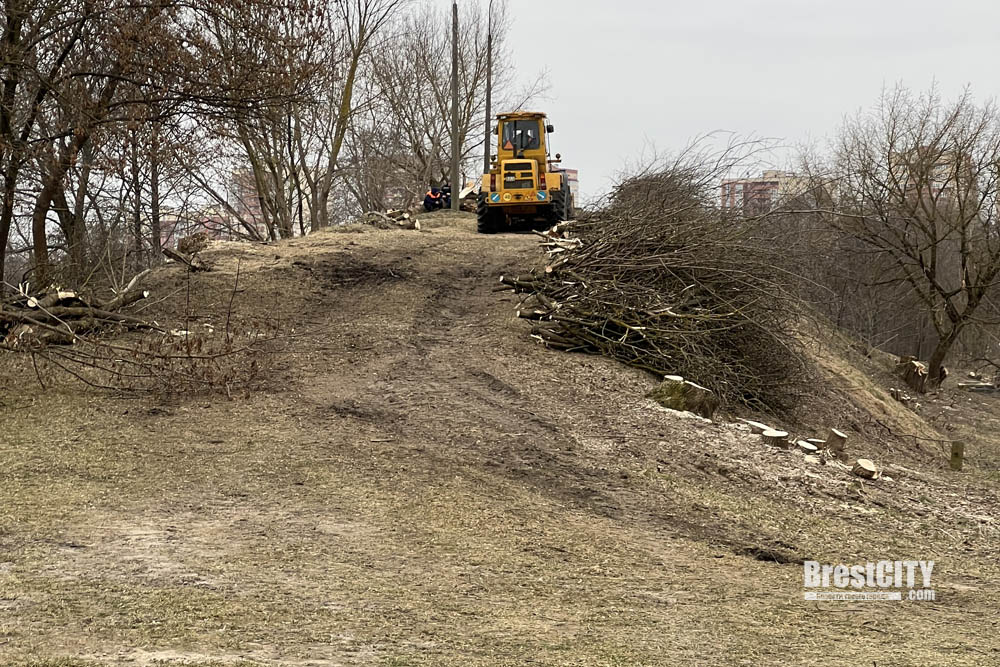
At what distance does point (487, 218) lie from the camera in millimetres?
18531

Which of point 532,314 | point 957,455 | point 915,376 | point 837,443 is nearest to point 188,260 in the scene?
point 532,314

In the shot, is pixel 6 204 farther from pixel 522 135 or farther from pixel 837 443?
pixel 522 135

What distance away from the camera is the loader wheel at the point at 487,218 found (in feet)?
60.6

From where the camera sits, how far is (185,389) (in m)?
8.10

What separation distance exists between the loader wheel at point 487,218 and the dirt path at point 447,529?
903 cm

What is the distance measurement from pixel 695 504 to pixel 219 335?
19.3 feet

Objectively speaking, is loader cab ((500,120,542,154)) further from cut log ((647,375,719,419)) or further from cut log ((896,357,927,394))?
cut log ((647,375,719,419))

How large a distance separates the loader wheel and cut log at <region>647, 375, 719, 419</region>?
10518 millimetres

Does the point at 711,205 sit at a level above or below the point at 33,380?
above

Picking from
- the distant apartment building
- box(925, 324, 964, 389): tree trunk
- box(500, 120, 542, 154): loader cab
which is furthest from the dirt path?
box(925, 324, 964, 389): tree trunk

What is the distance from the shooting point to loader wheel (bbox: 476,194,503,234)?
60.6 feet

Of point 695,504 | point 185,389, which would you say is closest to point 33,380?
point 185,389

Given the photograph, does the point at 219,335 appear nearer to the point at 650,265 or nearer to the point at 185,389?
the point at 185,389

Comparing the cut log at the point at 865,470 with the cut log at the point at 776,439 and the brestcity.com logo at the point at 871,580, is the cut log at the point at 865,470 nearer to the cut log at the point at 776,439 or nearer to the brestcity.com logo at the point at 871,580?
the cut log at the point at 776,439
